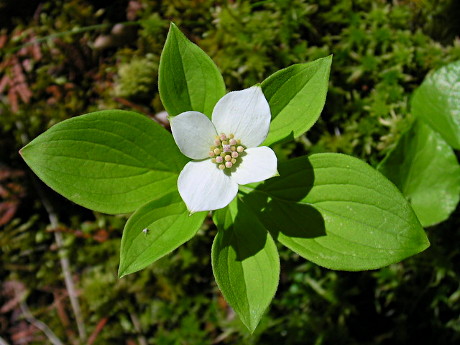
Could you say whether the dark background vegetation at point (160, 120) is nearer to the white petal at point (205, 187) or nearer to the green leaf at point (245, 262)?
the green leaf at point (245, 262)

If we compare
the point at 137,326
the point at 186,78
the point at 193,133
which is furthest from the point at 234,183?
the point at 137,326

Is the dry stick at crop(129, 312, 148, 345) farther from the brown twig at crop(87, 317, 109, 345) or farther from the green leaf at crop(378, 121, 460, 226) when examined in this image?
the green leaf at crop(378, 121, 460, 226)

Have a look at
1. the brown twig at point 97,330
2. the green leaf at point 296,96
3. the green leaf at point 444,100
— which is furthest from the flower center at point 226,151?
the brown twig at point 97,330

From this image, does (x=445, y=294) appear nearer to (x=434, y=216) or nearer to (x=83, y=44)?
(x=434, y=216)

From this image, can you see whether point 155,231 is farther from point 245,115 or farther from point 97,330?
point 97,330

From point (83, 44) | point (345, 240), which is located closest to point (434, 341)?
point (345, 240)
